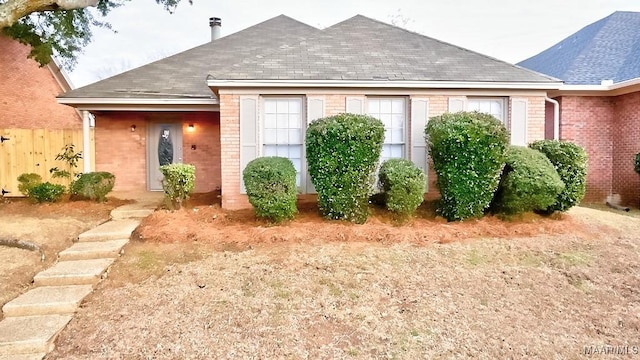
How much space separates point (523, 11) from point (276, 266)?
20.9 meters

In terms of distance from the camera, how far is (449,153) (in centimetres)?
697

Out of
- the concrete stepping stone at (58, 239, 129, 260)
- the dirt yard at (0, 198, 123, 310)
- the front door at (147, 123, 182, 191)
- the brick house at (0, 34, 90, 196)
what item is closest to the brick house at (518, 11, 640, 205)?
the concrete stepping stone at (58, 239, 129, 260)

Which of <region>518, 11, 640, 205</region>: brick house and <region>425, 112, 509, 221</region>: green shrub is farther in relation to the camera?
<region>518, 11, 640, 205</region>: brick house

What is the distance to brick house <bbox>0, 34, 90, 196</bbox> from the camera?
420 inches

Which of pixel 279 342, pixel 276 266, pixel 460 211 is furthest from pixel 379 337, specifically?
pixel 460 211

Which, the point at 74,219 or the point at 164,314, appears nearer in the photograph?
the point at 164,314

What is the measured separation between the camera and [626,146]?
10664mm

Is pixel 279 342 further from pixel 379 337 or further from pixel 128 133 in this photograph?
pixel 128 133

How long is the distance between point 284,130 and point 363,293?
467 centimetres

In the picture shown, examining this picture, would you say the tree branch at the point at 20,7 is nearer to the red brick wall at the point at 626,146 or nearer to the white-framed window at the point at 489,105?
the white-framed window at the point at 489,105

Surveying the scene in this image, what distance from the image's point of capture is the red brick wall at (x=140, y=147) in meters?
11.7

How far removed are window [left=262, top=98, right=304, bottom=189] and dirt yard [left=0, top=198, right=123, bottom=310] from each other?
378cm

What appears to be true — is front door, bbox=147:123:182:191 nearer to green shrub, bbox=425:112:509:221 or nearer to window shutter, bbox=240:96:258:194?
window shutter, bbox=240:96:258:194

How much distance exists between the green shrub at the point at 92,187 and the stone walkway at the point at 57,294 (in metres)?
2.13
